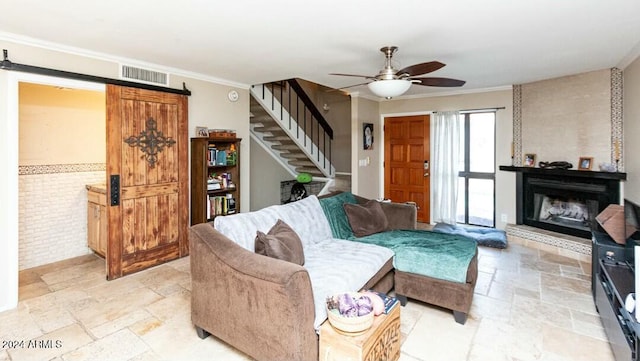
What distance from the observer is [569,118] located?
4734mm

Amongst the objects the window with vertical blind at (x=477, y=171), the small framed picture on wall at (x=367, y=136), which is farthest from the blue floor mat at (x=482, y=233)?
the small framed picture on wall at (x=367, y=136)

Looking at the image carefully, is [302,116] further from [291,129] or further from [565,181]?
[565,181]

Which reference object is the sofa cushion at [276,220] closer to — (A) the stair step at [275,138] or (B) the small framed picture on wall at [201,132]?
(B) the small framed picture on wall at [201,132]

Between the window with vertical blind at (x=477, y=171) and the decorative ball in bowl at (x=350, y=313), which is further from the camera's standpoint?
the window with vertical blind at (x=477, y=171)

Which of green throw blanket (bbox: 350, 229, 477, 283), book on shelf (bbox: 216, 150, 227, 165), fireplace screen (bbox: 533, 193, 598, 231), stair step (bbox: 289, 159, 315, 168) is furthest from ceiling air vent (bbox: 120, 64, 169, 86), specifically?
fireplace screen (bbox: 533, 193, 598, 231)

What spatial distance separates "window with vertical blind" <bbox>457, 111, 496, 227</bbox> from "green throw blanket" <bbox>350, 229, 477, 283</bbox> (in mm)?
2798

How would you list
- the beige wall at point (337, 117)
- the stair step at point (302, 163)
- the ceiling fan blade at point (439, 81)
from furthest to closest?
the beige wall at point (337, 117), the stair step at point (302, 163), the ceiling fan blade at point (439, 81)

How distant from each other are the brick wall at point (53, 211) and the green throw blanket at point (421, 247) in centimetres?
317

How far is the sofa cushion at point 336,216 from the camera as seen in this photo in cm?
367

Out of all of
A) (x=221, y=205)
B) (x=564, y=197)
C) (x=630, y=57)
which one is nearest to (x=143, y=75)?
(x=221, y=205)

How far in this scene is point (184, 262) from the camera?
13.8 feet

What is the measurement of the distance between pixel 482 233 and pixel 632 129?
2231 mm

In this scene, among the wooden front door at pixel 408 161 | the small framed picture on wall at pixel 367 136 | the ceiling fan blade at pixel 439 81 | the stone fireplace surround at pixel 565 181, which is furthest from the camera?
the wooden front door at pixel 408 161

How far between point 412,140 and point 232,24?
4.37 meters
